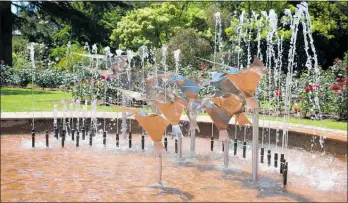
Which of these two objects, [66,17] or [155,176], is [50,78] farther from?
[155,176]

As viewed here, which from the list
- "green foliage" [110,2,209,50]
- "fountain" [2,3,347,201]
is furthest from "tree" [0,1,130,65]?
"fountain" [2,3,347,201]

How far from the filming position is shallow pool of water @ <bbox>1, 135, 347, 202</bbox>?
458 cm

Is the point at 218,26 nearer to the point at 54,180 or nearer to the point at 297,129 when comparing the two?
the point at 297,129

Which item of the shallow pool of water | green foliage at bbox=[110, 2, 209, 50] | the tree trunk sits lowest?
the shallow pool of water

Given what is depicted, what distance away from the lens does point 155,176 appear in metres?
5.52

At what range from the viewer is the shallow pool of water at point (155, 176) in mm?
4578

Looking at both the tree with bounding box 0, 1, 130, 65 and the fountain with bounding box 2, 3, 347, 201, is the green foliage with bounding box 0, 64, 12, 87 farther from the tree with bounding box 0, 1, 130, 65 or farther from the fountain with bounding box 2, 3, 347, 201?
the fountain with bounding box 2, 3, 347, 201

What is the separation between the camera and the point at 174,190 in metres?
4.86

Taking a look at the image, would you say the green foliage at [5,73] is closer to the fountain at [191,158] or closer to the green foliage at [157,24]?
the green foliage at [157,24]

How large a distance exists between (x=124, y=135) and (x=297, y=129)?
9.80ft

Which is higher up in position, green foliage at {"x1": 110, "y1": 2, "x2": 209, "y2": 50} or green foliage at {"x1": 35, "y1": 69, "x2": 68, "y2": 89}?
green foliage at {"x1": 110, "y1": 2, "x2": 209, "y2": 50}

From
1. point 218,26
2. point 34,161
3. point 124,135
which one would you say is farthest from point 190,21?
point 34,161

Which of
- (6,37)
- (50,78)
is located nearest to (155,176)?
(50,78)

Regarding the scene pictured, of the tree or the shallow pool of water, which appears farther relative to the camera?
the tree
